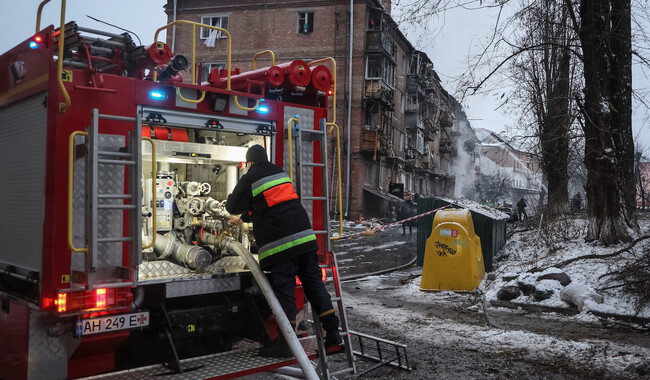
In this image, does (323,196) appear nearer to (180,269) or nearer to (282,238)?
(282,238)

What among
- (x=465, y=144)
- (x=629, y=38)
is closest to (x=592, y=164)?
(x=629, y=38)

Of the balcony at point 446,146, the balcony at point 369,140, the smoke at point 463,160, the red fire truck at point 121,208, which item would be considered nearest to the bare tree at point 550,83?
the red fire truck at point 121,208

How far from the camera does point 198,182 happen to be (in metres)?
6.28

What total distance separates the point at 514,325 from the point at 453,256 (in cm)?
264

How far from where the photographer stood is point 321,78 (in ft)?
17.9

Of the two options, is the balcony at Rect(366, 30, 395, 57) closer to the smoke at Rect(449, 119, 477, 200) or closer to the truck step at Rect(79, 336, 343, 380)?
the truck step at Rect(79, 336, 343, 380)

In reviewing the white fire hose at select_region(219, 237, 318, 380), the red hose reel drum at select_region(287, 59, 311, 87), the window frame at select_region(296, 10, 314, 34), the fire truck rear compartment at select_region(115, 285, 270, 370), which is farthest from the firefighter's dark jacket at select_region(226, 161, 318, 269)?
the window frame at select_region(296, 10, 314, 34)

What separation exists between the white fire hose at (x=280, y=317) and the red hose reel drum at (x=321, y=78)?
170 cm

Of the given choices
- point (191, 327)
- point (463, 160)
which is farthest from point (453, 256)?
point (463, 160)

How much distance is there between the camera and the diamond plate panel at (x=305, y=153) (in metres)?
5.37

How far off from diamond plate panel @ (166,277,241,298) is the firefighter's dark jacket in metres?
0.36

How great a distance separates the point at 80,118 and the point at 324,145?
2.17 m

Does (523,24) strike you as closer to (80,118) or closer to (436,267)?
(436,267)

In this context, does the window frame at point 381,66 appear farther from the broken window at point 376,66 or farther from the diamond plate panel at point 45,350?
the diamond plate panel at point 45,350
